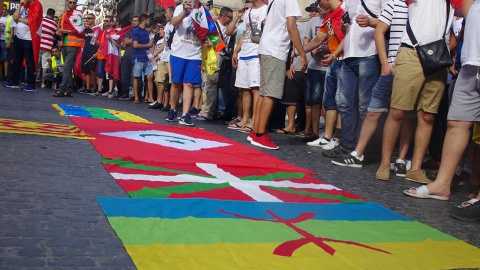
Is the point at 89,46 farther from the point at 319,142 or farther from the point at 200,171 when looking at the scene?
the point at 200,171

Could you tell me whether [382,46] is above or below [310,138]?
above

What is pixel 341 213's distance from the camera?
3.52 m

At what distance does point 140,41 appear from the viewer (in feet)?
42.4

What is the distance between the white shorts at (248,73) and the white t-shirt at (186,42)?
0.67m

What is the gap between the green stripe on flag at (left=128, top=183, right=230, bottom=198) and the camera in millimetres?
3458

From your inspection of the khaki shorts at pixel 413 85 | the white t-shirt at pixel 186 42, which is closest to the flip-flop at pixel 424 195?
the khaki shorts at pixel 413 85

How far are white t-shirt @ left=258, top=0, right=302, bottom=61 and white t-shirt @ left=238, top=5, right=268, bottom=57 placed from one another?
115 cm

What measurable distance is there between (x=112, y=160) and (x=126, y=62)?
972 cm

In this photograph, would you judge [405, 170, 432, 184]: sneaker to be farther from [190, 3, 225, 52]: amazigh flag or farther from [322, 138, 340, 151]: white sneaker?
[190, 3, 225, 52]: amazigh flag

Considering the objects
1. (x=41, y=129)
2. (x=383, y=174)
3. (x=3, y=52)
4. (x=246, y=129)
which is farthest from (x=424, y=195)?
(x=3, y=52)

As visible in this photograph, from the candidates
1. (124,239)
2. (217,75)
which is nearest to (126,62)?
(217,75)

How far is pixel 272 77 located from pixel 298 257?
4.22 metres

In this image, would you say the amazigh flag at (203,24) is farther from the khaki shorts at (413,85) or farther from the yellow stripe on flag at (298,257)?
the yellow stripe on flag at (298,257)

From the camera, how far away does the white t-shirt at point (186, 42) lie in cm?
832
